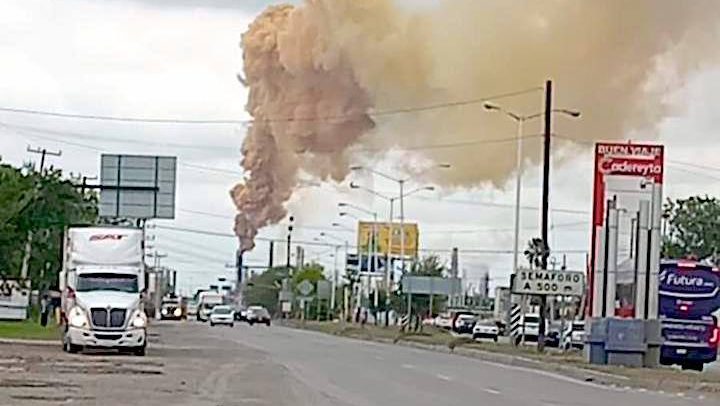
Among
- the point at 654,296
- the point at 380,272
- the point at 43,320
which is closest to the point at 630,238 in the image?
the point at 654,296

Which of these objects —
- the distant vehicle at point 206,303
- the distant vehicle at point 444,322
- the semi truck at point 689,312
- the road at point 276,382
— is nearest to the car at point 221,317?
the distant vehicle at point 444,322

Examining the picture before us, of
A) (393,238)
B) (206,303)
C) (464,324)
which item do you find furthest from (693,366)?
(206,303)

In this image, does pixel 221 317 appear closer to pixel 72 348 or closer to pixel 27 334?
pixel 27 334

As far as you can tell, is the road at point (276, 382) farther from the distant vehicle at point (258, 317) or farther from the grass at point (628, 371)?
the distant vehicle at point (258, 317)

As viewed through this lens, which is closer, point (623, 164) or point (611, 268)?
point (611, 268)

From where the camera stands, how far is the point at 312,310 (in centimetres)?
19125

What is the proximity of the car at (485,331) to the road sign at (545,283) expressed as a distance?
32.3 meters

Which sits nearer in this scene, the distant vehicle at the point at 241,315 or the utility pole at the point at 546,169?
the utility pole at the point at 546,169

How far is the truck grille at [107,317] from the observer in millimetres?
51312

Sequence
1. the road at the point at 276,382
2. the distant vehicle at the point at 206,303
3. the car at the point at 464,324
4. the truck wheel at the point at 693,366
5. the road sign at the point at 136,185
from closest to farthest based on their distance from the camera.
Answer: the road at the point at 276,382 < the truck wheel at the point at 693,366 < the road sign at the point at 136,185 < the car at the point at 464,324 < the distant vehicle at the point at 206,303

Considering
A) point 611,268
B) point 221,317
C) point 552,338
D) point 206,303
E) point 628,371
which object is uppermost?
point 611,268

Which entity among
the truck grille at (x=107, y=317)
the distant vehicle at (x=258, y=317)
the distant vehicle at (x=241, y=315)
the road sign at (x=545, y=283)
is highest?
the road sign at (x=545, y=283)

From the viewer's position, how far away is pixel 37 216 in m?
85.5

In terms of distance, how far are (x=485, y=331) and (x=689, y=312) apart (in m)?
42.9
